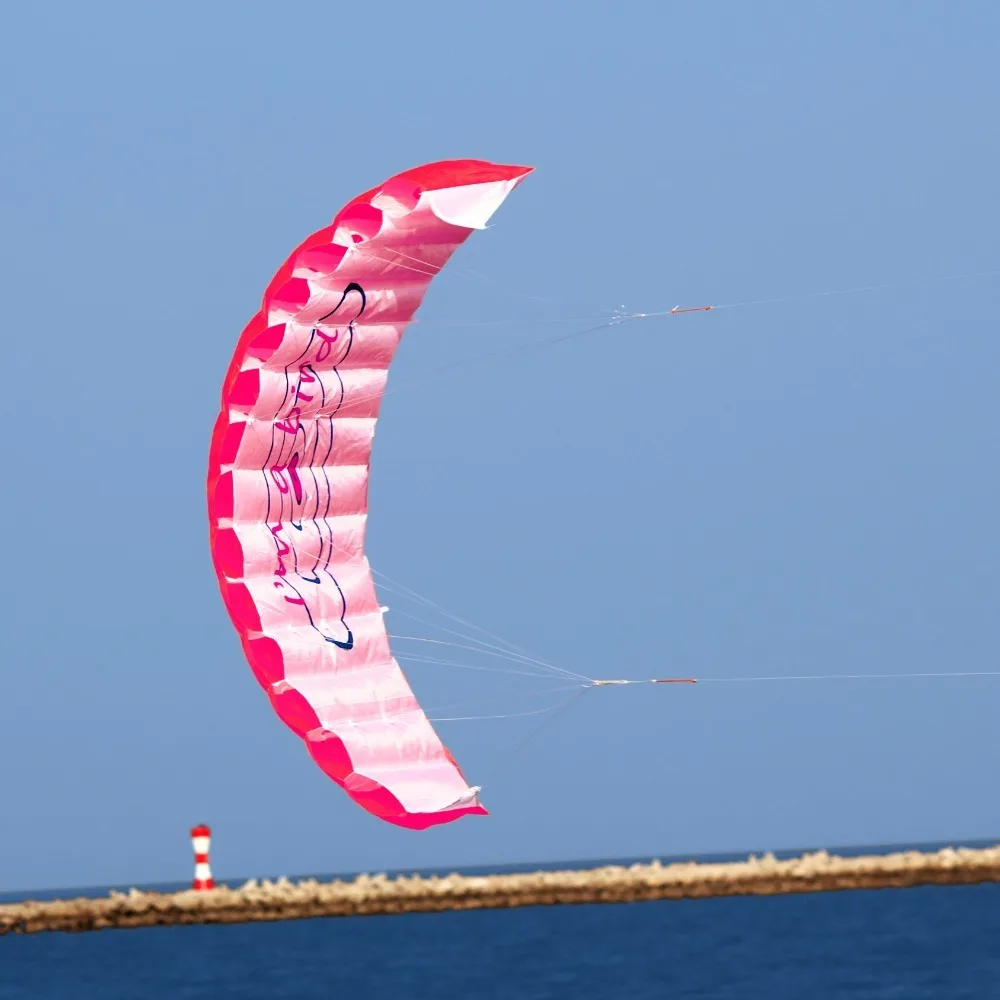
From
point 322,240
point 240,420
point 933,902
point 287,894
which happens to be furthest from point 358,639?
point 933,902

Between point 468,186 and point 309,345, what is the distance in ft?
7.52

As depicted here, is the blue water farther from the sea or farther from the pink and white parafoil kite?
the pink and white parafoil kite

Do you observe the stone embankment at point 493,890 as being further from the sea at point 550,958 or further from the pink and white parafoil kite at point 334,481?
the pink and white parafoil kite at point 334,481

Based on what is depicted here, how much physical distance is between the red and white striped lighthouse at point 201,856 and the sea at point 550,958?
111 cm

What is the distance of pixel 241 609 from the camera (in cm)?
2320

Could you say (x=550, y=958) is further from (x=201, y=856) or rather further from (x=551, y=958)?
(x=201, y=856)

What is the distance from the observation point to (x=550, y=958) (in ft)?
123

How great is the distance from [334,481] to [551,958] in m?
15.0

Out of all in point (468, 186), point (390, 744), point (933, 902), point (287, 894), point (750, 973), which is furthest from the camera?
point (933, 902)

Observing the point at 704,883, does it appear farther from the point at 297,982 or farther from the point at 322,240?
the point at 322,240

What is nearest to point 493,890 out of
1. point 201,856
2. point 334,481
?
point 201,856

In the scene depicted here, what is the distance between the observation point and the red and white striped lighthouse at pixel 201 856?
141ft

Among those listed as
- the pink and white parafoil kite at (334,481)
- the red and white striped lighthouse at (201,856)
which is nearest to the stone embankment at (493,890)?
the red and white striped lighthouse at (201,856)

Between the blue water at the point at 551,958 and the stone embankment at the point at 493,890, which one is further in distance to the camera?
the stone embankment at the point at 493,890
